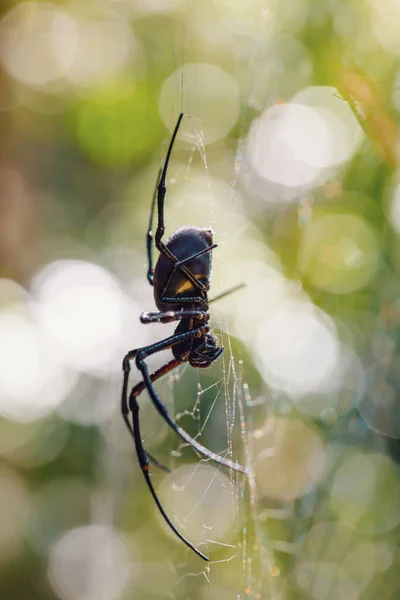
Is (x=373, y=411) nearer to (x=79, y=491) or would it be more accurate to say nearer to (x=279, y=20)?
(x=279, y=20)

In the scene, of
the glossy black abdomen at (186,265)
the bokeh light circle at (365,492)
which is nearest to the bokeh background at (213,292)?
the bokeh light circle at (365,492)

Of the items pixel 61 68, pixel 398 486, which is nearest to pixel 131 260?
pixel 61 68

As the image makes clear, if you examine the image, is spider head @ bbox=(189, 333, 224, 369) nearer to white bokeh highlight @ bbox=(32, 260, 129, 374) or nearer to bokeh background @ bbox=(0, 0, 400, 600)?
bokeh background @ bbox=(0, 0, 400, 600)

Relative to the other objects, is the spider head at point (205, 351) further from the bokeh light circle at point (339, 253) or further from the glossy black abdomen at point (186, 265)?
the bokeh light circle at point (339, 253)

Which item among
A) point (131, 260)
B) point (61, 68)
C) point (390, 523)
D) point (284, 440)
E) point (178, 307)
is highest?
point (61, 68)

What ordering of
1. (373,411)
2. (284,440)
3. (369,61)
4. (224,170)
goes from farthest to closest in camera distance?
(224,170) < (284,440) < (373,411) < (369,61)

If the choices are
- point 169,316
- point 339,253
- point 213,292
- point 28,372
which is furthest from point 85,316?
point 169,316
